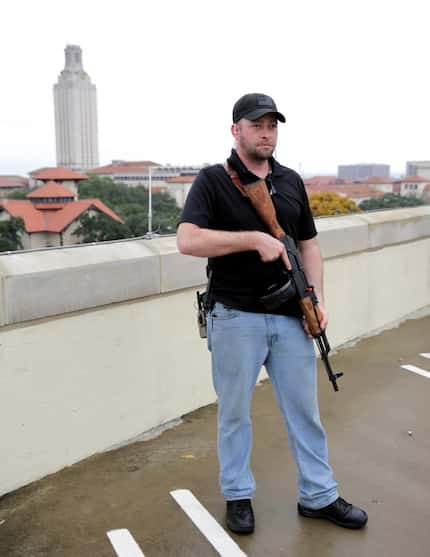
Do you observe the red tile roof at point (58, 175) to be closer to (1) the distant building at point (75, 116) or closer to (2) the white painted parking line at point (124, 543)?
(1) the distant building at point (75, 116)

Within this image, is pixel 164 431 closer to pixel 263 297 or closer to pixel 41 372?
pixel 41 372

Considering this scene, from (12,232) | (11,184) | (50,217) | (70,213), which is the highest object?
(11,184)

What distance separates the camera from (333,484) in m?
2.32

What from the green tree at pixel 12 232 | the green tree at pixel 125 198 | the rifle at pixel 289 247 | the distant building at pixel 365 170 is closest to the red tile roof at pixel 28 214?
the green tree at pixel 12 232

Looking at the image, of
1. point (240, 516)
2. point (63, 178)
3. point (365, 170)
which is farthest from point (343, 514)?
point (365, 170)

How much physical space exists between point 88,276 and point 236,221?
87cm

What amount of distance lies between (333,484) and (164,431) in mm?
1106

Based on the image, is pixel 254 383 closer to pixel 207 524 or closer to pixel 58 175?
pixel 207 524

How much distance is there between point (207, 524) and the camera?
2305mm

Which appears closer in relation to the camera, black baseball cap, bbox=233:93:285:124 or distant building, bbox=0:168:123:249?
black baseball cap, bbox=233:93:285:124

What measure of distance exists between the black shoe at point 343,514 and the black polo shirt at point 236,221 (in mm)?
745

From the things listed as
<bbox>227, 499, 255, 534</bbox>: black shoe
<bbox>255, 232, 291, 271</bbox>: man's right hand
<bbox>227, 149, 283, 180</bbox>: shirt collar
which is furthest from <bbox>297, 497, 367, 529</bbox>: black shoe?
<bbox>227, 149, 283, 180</bbox>: shirt collar

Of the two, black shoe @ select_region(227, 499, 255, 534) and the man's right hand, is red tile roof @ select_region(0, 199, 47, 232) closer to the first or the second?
black shoe @ select_region(227, 499, 255, 534)

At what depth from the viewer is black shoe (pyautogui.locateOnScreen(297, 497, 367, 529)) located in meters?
2.27
